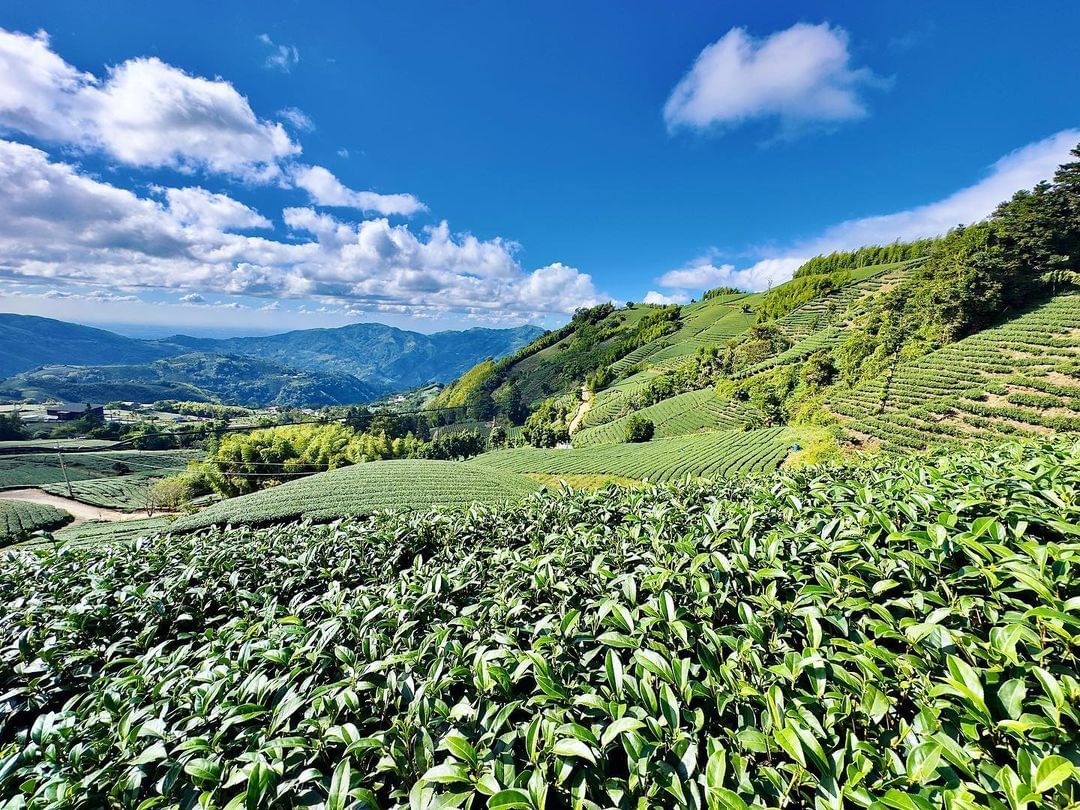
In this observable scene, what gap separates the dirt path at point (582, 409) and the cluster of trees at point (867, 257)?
2525 inches

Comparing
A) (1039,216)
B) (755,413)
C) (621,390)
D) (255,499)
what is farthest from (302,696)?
(621,390)

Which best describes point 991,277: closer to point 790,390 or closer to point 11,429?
point 790,390

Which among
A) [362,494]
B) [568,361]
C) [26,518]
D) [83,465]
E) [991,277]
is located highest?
[568,361]

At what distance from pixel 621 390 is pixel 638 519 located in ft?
297

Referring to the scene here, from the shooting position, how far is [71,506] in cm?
4703

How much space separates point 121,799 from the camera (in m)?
1.52

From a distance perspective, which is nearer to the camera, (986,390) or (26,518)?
(986,390)

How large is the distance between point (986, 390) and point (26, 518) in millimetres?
80582

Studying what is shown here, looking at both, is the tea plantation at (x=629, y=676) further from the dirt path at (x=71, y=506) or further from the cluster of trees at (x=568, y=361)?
the cluster of trees at (x=568, y=361)

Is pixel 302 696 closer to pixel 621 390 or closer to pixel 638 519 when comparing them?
pixel 638 519

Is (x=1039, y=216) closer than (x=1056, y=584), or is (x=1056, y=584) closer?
(x=1056, y=584)

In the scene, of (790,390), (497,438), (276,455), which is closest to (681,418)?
(790,390)

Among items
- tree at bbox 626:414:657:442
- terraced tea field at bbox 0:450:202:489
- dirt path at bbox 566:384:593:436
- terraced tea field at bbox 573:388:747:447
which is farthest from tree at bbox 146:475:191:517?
dirt path at bbox 566:384:593:436

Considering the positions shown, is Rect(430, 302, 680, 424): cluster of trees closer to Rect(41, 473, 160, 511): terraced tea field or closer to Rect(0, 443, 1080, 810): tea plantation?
Rect(41, 473, 160, 511): terraced tea field
